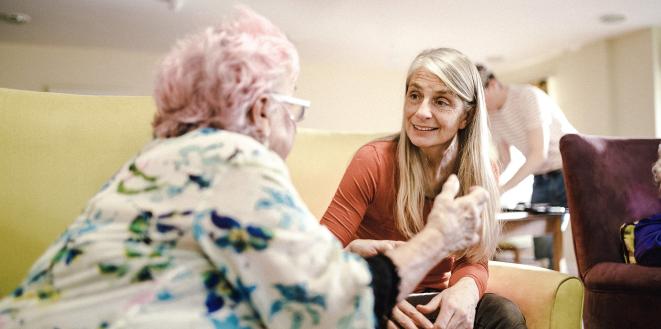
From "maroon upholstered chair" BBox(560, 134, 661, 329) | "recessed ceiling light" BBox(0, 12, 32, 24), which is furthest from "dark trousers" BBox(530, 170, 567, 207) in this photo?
"recessed ceiling light" BBox(0, 12, 32, 24)

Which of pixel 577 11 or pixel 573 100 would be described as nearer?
pixel 577 11

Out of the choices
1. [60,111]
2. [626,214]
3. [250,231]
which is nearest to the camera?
[250,231]

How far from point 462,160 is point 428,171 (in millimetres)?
108

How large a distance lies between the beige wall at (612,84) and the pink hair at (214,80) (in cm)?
608

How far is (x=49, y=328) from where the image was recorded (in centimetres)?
73

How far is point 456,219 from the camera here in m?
0.88

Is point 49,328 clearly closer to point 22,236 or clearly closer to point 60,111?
point 22,236

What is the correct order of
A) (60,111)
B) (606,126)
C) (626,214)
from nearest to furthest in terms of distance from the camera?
(60,111) → (626,214) → (606,126)

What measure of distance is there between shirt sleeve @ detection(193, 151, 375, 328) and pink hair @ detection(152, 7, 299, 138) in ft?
0.47

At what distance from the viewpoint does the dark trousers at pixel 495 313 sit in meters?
1.22

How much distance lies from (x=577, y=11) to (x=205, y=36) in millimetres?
5315

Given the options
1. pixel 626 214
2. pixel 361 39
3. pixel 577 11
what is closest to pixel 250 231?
pixel 626 214

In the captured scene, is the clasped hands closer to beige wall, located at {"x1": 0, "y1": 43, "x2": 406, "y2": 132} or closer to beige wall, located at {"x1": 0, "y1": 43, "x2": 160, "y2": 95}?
beige wall, located at {"x1": 0, "y1": 43, "x2": 406, "y2": 132}

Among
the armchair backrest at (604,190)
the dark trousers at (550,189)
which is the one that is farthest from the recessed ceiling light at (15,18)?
the armchair backrest at (604,190)
